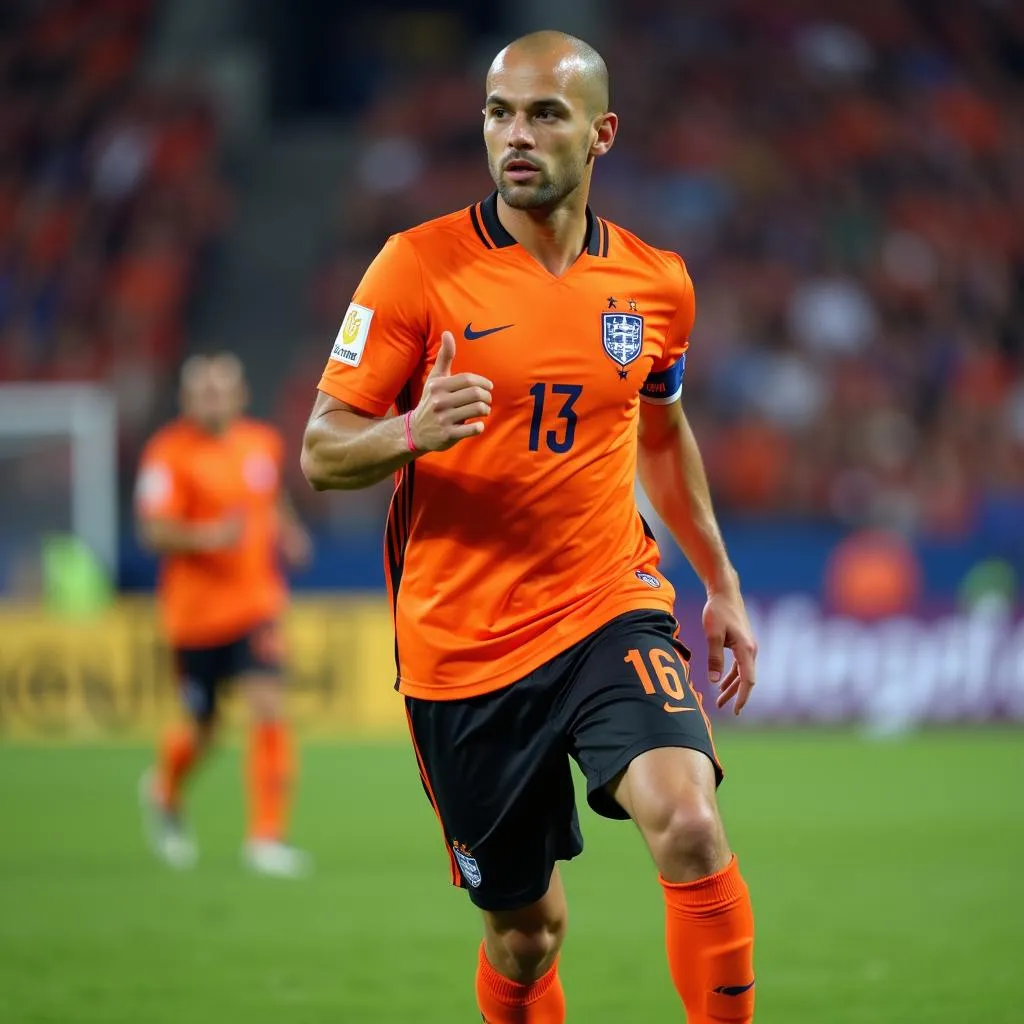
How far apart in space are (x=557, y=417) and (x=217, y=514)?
18.8ft

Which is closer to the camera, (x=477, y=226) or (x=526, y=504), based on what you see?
(x=526, y=504)

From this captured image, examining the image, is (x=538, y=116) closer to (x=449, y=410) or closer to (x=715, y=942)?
(x=449, y=410)

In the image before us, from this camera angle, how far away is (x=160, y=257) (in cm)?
2059

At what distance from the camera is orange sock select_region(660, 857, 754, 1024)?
149 inches

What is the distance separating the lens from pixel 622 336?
14.0 feet

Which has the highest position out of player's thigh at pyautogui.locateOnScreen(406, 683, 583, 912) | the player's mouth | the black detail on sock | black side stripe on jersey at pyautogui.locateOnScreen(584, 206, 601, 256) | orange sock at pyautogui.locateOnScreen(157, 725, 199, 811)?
the player's mouth

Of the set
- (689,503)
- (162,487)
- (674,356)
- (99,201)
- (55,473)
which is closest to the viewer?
(674,356)

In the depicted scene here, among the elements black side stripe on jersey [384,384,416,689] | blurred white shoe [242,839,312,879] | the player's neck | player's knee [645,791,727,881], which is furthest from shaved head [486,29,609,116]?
blurred white shoe [242,839,312,879]

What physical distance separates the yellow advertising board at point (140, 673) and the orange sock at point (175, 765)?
5.61 m

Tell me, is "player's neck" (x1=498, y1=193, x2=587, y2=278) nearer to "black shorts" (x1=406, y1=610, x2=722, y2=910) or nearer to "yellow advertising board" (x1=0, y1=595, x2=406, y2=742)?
"black shorts" (x1=406, y1=610, x2=722, y2=910)

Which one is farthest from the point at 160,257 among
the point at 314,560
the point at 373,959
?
the point at 373,959

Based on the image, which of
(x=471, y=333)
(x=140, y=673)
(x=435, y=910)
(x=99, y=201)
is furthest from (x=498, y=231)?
(x=99, y=201)

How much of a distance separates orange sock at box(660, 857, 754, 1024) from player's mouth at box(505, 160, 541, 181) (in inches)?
63.4

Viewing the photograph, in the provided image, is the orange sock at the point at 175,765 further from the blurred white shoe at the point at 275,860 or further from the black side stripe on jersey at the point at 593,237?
the black side stripe on jersey at the point at 593,237
